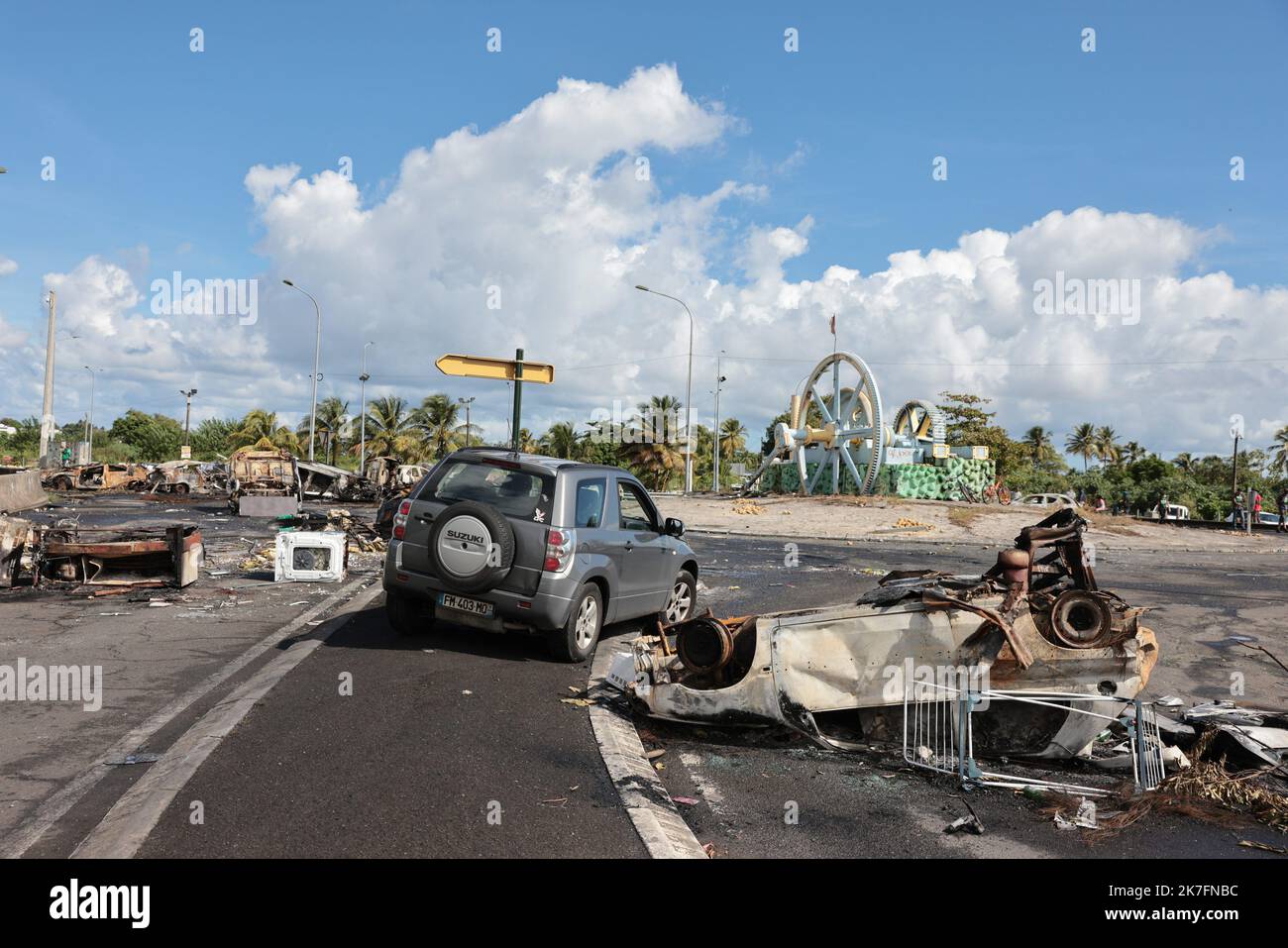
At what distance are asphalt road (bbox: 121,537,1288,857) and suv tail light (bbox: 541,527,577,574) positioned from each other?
2.83 feet

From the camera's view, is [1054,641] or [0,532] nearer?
[1054,641]

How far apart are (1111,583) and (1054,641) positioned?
1240 centimetres

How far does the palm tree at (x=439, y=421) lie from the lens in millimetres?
73562

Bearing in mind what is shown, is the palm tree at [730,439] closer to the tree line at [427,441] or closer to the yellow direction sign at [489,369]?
the tree line at [427,441]

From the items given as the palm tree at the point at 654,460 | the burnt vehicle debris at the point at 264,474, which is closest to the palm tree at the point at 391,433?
the palm tree at the point at 654,460

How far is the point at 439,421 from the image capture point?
7550 cm

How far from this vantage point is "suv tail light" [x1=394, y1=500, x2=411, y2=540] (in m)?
7.58

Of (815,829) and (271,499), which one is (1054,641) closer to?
(815,829)

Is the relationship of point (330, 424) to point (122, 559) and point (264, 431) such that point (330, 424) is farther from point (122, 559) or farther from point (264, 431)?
point (122, 559)

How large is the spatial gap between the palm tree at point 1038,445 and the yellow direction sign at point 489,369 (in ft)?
300

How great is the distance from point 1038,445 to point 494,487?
101 metres

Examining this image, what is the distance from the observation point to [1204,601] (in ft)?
43.7

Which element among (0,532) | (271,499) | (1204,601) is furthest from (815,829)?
(271,499)
